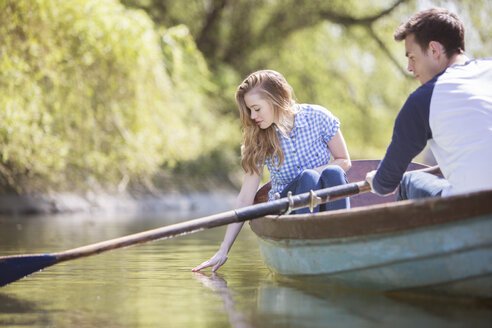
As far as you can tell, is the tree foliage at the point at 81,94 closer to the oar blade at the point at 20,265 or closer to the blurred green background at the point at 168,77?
the blurred green background at the point at 168,77

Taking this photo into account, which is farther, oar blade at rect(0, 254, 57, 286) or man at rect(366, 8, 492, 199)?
oar blade at rect(0, 254, 57, 286)

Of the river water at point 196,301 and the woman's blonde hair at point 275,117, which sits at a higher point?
the woman's blonde hair at point 275,117

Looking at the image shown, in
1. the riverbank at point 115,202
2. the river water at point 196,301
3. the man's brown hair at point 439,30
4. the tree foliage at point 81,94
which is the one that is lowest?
the river water at point 196,301

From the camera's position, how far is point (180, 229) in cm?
349

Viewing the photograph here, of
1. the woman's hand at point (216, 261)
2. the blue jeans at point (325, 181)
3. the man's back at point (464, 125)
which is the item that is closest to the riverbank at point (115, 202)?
the woman's hand at point (216, 261)

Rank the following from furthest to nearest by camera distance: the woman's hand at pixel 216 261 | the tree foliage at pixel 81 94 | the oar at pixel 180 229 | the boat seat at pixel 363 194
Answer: the tree foliage at pixel 81 94
the boat seat at pixel 363 194
the woman's hand at pixel 216 261
the oar at pixel 180 229

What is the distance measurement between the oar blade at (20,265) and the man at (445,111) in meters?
1.55

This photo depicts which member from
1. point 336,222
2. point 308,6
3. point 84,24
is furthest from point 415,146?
point 308,6

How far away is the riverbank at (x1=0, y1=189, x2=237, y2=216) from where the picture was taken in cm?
1084

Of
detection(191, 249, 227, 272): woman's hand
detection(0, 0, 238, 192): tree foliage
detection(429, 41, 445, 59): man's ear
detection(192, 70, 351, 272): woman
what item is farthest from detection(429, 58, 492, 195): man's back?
detection(0, 0, 238, 192): tree foliage

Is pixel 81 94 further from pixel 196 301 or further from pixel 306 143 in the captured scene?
pixel 196 301

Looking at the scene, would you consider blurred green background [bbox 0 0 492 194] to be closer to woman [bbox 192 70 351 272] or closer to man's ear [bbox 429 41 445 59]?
woman [bbox 192 70 351 272]

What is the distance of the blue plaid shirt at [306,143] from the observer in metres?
4.09

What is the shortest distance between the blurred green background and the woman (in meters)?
4.02
